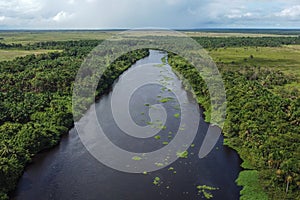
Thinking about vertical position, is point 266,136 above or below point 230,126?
above

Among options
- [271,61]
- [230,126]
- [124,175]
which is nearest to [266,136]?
[230,126]

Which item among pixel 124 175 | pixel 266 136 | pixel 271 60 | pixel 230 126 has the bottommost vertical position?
pixel 124 175

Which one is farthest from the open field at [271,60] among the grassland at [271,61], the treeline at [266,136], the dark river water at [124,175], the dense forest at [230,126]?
the dark river water at [124,175]

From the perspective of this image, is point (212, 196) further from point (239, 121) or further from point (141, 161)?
point (239, 121)

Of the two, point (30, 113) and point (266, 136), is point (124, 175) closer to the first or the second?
point (266, 136)

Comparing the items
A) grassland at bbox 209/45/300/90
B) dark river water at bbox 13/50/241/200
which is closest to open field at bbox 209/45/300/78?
grassland at bbox 209/45/300/90

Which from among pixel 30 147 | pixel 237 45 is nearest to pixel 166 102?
pixel 30 147

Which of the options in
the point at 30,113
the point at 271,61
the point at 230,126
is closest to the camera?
the point at 230,126
